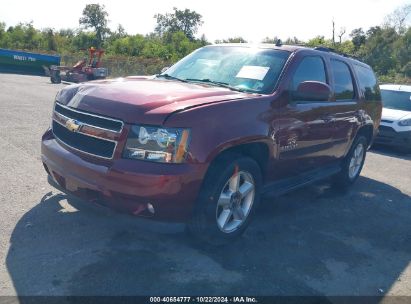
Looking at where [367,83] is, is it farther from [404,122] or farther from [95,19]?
[95,19]

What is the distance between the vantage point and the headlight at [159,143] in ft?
10.3

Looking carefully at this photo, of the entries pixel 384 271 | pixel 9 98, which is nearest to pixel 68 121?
pixel 384 271

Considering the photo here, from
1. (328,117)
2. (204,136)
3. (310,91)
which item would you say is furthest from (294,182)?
(204,136)

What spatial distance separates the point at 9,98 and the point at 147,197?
11287 mm

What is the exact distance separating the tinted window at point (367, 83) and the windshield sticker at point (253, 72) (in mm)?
2428

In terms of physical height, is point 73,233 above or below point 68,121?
below

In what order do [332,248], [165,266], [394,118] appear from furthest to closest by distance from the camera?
[394,118] → [332,248] → [165,266]

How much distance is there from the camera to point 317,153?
16.4ft

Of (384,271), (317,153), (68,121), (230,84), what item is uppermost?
(230,84)

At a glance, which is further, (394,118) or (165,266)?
(394,118)

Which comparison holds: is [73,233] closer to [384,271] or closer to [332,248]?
[332,248]

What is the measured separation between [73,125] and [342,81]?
3755 millimetres

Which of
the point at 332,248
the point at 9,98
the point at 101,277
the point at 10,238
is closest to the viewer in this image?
the point at 101,277

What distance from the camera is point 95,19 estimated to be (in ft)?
244
